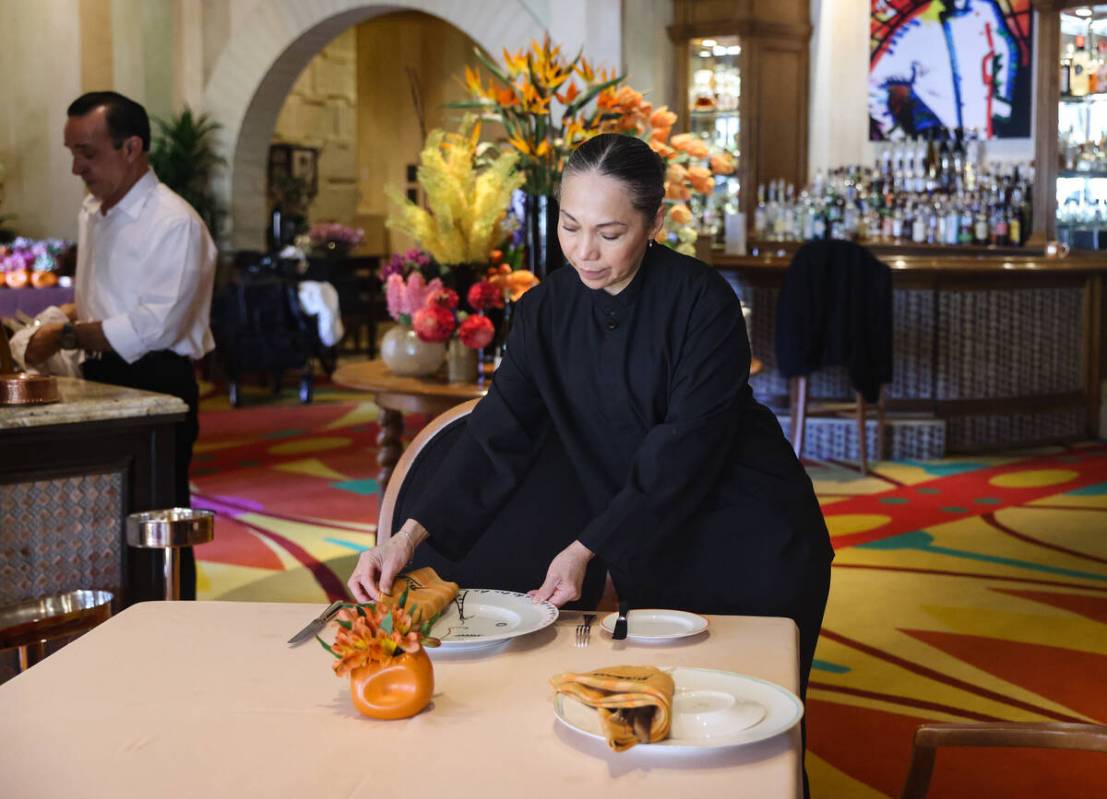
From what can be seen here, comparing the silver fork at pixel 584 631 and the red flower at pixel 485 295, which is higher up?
the red flower at pixel 485 295

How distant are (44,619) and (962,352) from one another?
6.04 metres

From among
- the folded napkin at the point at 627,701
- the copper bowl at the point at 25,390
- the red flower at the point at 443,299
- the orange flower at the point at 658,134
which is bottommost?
the folded napkin at the point at 627,701

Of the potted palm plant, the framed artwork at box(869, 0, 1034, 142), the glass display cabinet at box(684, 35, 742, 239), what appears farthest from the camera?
the potted palm plant

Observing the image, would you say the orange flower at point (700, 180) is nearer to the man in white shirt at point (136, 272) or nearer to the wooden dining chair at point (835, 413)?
the man in white shirt at point (136, 272)

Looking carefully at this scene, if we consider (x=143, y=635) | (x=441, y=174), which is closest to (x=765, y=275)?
(x=441, y=174)

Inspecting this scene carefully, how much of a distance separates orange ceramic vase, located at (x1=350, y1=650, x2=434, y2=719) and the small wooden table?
246 cm

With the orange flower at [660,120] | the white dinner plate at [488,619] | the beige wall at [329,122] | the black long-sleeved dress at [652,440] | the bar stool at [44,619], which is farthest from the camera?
the beige wall at [329,122]

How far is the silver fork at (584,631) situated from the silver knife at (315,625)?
0.33 metres

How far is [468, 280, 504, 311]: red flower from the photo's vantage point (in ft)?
13.8

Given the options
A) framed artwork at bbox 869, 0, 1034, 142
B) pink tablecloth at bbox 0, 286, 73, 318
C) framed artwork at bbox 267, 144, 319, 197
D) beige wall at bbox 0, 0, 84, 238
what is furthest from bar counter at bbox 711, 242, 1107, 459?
framed artwork at bbox 267, 144, 319, 197

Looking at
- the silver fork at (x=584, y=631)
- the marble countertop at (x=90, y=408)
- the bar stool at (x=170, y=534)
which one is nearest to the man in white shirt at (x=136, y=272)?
the marble countertop at (x=90, y=408)

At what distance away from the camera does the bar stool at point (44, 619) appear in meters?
2.47

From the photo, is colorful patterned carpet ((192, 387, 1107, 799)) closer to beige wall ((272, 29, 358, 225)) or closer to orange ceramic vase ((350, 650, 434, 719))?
orange ceramic vase ((350, 650, 434, 719))

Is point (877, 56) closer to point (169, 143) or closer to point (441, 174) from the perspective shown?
point (169, 143)
